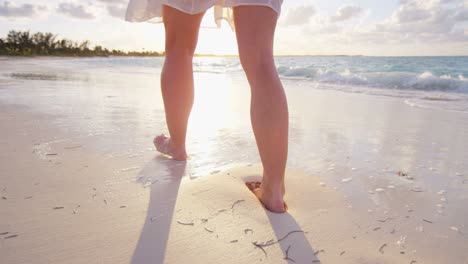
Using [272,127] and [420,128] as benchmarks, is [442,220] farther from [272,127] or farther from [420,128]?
[420,128]

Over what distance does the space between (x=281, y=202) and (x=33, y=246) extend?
663mm

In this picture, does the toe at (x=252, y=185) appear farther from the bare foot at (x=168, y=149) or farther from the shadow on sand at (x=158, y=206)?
the bare foot at (x=168, y=149)

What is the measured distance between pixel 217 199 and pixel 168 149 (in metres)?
0.53

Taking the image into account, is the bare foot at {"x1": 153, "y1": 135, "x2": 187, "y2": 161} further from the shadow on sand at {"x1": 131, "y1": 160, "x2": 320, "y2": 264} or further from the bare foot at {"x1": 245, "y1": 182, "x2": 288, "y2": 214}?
the bare foot at {"x1": 245, "y1": 182, "x2": 288, "y2": 214}

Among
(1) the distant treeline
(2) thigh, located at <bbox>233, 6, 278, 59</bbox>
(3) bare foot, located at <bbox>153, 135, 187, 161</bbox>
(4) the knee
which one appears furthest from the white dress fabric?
(1) the distant treeline

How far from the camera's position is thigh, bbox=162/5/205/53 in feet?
4.52

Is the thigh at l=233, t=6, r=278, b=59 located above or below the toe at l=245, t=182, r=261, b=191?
above

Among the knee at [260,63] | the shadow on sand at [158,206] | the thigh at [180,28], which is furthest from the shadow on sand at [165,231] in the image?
the thigh at [180,28]

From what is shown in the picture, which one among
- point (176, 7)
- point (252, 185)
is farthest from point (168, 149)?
point (176, 7)

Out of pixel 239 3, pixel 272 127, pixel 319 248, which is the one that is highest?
pixel 239 3

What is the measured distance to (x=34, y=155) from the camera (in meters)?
1.44

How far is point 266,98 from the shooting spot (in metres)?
1.07

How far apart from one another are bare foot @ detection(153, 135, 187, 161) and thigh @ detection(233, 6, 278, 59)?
0.58 m

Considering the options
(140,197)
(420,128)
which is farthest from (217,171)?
(420,128)
